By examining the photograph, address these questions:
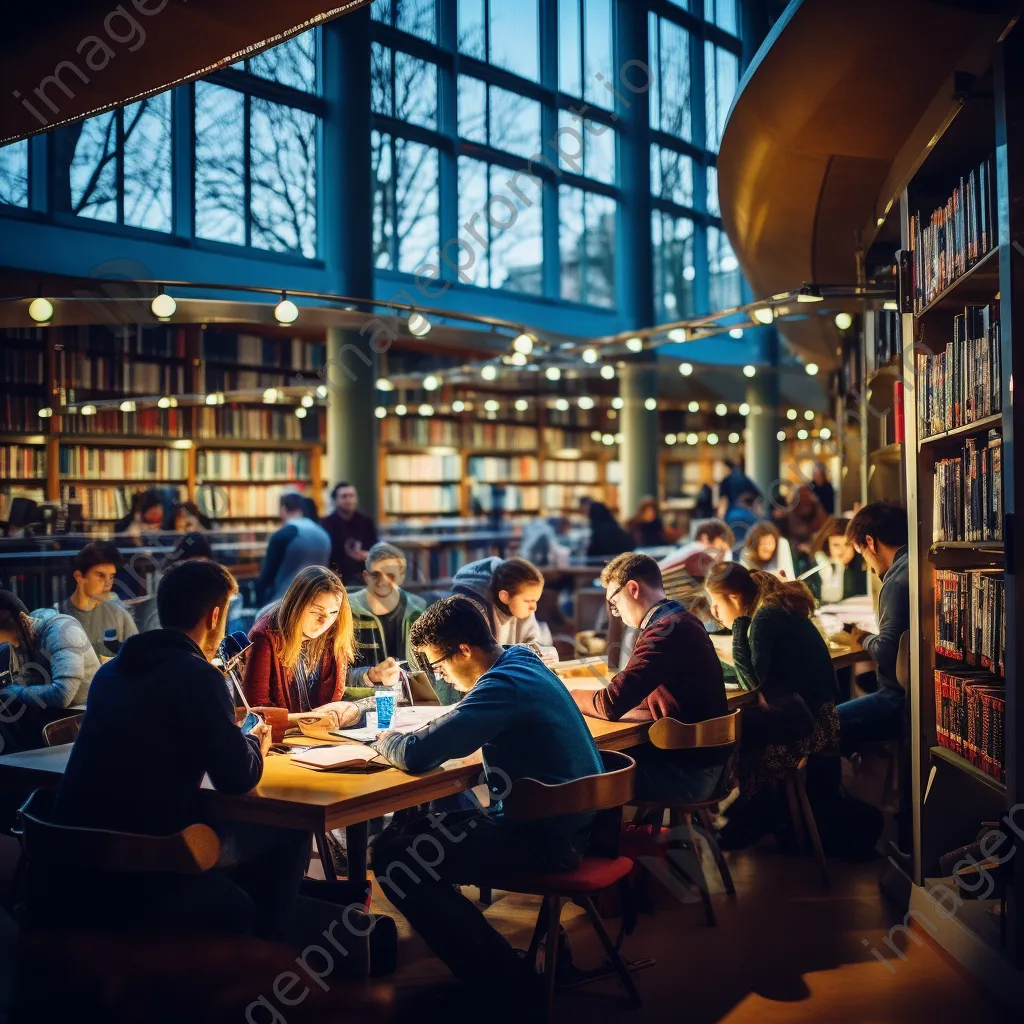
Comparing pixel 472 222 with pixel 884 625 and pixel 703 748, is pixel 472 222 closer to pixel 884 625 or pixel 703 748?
pixel 884 625

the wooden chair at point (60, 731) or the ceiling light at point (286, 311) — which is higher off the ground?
the ceiling light at point (286, 311)

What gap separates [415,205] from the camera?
12375 mm

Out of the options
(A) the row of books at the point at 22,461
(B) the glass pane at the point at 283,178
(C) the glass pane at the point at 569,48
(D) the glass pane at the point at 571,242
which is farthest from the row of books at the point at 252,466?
(C) the glass pane at the point at 569,48

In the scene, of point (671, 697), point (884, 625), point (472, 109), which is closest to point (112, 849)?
point (671, 697)

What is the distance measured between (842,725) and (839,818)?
1.38ft

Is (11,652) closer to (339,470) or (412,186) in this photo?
(339,470)

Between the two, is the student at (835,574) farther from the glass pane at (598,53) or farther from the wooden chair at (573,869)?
the glass pane at (598,53)

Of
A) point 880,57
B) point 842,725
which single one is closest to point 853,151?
point 880,57

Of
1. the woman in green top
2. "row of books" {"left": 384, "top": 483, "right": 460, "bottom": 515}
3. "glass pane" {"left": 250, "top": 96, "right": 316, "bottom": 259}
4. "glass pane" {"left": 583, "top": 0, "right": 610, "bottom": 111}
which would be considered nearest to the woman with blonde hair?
the woman in green top

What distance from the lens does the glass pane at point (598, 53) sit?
1423 centimetres

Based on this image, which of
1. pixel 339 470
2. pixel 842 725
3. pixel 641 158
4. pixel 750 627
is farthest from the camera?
pixel 641 158

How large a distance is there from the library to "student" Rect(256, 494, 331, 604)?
0.02 m

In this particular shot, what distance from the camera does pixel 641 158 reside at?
1407cm

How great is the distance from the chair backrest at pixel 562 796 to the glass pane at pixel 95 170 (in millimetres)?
7275
